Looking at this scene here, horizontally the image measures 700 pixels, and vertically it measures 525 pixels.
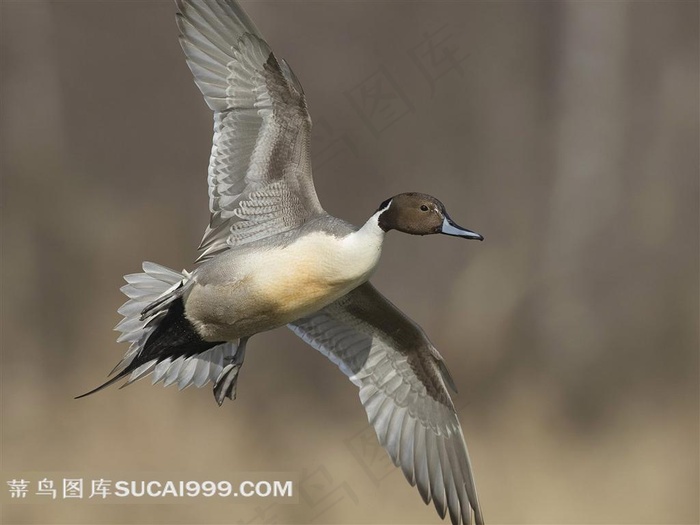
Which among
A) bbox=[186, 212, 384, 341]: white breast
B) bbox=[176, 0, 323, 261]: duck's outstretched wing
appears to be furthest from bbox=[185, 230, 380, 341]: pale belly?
bbox=[176, 0, 323, 261]: duck's outstretched wing

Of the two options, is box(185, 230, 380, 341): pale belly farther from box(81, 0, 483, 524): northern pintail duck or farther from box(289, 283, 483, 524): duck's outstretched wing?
box(289, 283, 483, 524): duck's outstretched wing

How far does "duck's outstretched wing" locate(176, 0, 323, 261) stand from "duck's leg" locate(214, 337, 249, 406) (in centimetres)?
31

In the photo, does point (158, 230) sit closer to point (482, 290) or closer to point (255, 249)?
point (482, 290)

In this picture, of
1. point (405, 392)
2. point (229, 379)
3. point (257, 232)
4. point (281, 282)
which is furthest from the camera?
point (405, 392)

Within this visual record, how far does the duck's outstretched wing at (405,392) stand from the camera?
2773 mm

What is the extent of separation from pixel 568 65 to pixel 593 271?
2.59ft

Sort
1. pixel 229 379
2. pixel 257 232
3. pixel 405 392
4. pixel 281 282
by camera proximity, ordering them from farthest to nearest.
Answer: pixel 405 392
pixel 229 379
pixel 257 232
pixel 281 282

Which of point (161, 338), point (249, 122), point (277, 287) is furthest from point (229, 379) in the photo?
point (249, 122)

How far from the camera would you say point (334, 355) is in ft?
9.33

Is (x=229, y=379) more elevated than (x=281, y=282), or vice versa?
(x=281, y=282)

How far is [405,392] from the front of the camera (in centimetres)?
284

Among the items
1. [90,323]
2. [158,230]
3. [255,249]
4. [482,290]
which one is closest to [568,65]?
[482,290]

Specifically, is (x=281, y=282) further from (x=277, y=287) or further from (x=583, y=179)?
(x=583, y=179)

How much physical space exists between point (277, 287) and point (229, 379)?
367mm
